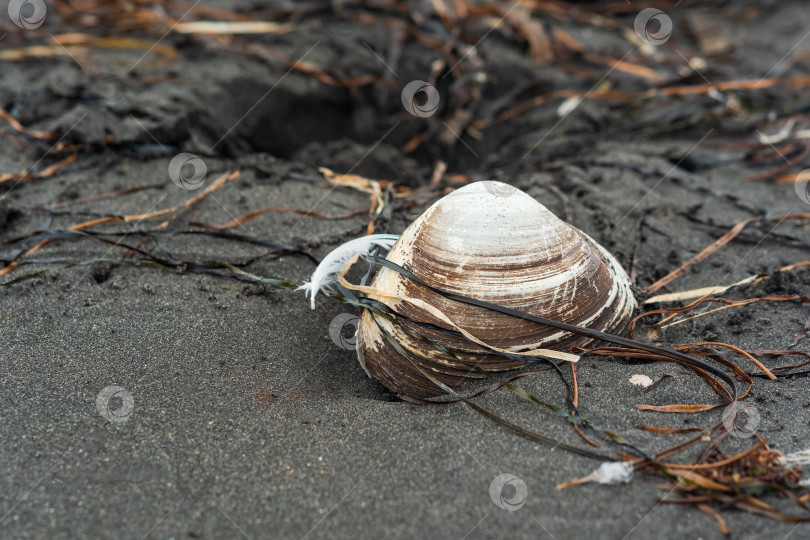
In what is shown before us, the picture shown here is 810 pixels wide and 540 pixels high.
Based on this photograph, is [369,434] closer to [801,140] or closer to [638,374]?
[638,374]

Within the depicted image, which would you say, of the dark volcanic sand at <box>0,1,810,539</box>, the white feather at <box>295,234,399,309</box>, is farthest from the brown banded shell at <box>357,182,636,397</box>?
the white feather at <box>295,234,399,309</box>

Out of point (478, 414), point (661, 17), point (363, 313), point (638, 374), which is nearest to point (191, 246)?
point (363, 313)

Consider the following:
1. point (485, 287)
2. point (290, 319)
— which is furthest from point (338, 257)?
point (485, 287)

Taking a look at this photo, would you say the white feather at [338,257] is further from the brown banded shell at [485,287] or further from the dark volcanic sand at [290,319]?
the brown banded shell at [485,287]

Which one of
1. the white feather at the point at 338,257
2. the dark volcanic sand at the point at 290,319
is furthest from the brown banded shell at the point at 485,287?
the white feather at the point at 338,257

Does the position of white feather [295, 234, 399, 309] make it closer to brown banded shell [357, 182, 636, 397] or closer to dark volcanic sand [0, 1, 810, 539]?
dark volcanic sand [0, 1, 810, 539]

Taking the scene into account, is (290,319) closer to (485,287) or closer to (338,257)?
(338,257)
